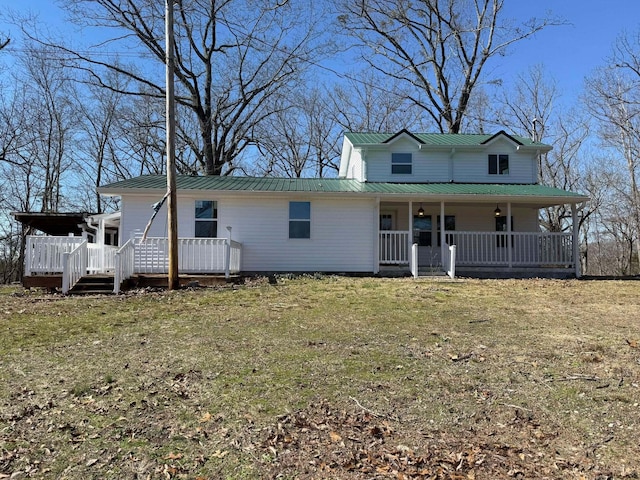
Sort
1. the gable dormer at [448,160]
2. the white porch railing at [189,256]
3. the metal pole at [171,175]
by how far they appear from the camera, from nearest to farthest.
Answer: the metal pole at [171,175], the white porch railing at [189,256], the gable dormer at [448,160]

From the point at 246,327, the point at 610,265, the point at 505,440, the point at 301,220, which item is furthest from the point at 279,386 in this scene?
the point at 610,265

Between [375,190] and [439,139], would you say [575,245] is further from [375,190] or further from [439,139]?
[375,190]

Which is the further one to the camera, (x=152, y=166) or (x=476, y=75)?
(x=152, y=166)

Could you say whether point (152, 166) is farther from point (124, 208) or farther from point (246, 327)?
point (246, 327)

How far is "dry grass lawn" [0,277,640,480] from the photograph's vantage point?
3059mm

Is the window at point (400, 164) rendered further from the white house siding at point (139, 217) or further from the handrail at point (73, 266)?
the handrail at point (73, 266)

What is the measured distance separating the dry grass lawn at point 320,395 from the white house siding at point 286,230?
21.6 ft

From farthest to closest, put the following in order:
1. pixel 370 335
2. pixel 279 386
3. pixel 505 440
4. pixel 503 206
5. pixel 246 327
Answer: pixel 503 206, pixel 246 327, pixel 370 335, pixel 279 386, pixel 505 440

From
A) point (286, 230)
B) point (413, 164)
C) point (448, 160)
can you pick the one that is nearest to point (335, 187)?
point (286, 230)

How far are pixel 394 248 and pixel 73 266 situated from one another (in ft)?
32.2

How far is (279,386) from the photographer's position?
434 centimetres

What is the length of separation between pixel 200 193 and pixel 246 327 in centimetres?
814

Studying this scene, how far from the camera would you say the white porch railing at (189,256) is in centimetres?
1237

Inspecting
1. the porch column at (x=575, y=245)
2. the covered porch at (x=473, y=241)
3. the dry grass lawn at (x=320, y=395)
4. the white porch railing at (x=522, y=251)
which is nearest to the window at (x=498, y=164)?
the covered porch at (x=473, y=241)
